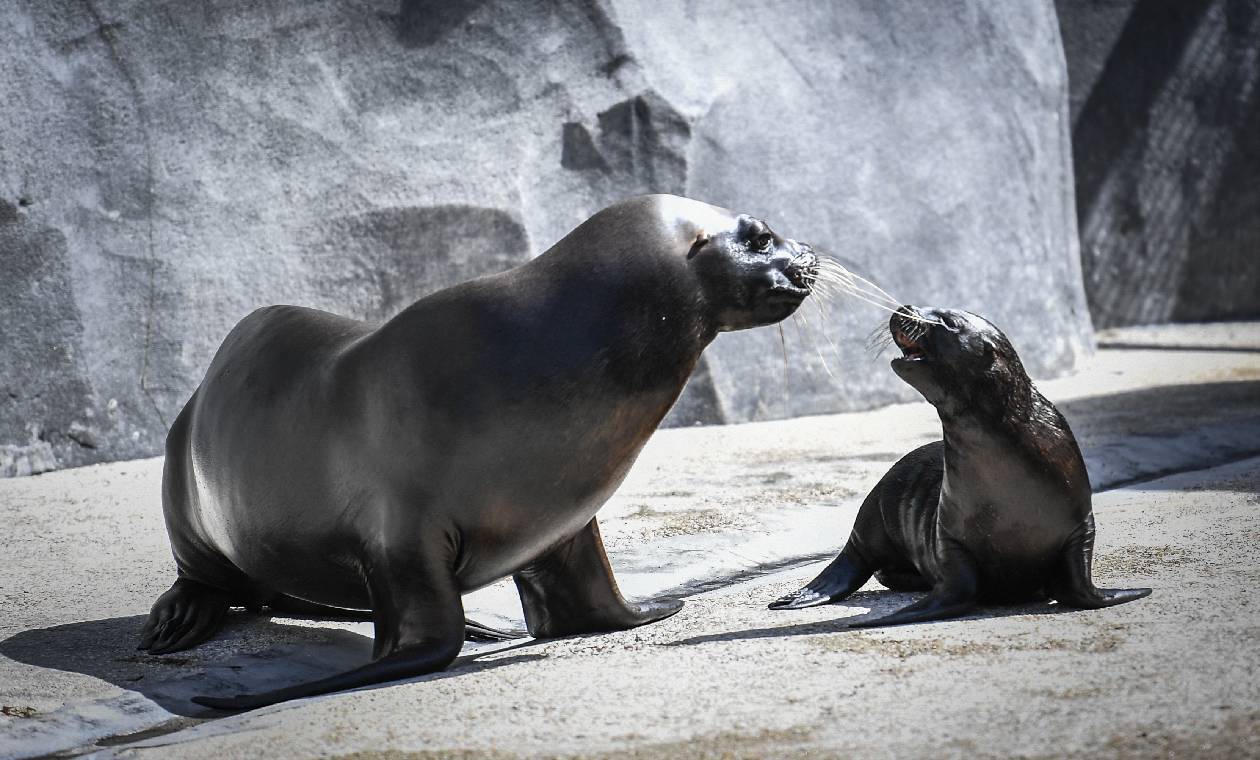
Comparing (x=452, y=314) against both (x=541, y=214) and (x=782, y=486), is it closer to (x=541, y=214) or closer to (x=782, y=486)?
(x=782, y=486)

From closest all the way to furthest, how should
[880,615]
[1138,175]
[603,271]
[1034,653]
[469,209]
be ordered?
1. [1034,653]
2. [603,271]
3. [880,615]
4. [469,209]
5. [1138,175]

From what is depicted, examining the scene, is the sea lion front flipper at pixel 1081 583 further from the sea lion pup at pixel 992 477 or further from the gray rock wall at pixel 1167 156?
the gray rock wall at pixel 1167 156

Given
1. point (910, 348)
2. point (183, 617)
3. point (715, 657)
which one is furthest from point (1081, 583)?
point (183, 617)

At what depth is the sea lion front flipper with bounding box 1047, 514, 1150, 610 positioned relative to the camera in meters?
3.69

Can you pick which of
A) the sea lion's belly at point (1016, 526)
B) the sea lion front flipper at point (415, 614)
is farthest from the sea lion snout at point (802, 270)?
the sea lion front flipper at point (415, 614)

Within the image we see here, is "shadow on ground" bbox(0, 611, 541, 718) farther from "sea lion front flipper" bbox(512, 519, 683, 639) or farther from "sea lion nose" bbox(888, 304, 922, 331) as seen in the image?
"sea lion nose" bbox(888, 304, 922, 331)

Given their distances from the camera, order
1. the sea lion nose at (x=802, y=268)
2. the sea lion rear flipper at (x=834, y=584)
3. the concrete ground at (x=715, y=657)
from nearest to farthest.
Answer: the concrete ground at (x=715, y=657), the sea lion nose at (x=802, y=268), the sea lion rear flipper at (x=834, y=584)

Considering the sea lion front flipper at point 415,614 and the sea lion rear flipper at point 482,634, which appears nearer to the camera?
the sea lion front flipper at point 415,614

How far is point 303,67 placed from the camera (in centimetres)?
768

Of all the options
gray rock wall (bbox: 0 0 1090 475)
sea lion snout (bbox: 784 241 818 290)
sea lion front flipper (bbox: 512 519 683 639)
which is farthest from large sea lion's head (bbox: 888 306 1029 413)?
gray rock wall (bbox: 0 0 1090 475)

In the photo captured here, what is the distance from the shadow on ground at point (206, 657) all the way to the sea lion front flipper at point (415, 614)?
66mm

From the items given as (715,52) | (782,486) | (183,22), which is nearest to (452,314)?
(782,486)

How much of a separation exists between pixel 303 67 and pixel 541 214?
1512 mm

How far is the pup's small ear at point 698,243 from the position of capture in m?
3.74
